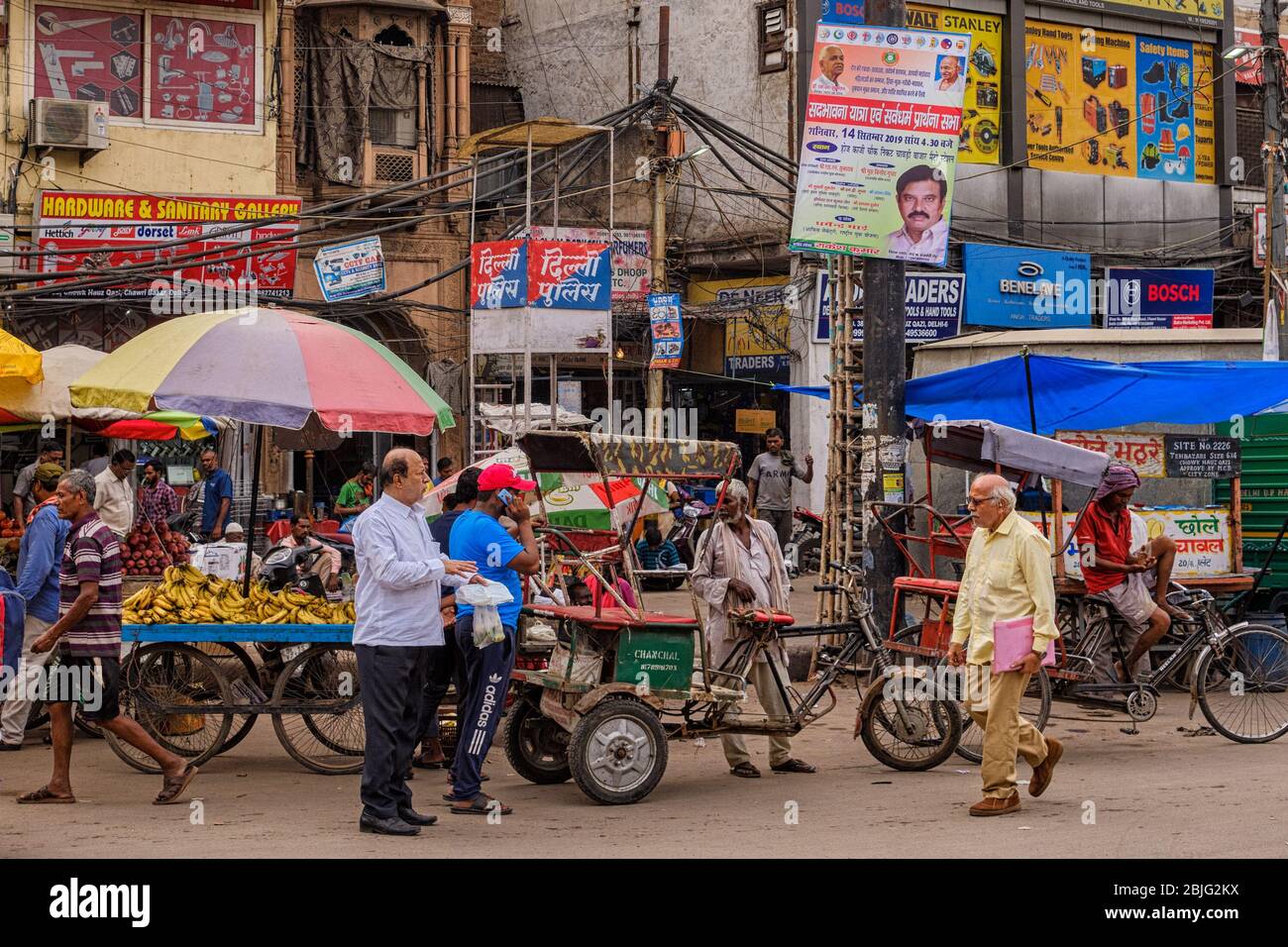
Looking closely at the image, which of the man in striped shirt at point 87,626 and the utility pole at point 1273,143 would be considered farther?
the utility pole at point 1273,143

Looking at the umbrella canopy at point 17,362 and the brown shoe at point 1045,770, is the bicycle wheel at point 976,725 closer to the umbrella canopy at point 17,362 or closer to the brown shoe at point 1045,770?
the brown shoe at point 1045,770

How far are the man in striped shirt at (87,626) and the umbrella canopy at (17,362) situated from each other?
5.61 metres

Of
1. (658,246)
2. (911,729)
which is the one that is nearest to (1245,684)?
(911,729)

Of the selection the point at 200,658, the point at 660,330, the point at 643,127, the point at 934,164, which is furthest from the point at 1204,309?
the point at 200,658

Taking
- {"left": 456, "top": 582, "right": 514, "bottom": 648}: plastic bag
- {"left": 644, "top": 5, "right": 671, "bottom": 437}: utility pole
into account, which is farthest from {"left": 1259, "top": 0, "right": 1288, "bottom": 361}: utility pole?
{"left": 456, "top": 582, "right": 514, "bottom": 648}: plastic bag

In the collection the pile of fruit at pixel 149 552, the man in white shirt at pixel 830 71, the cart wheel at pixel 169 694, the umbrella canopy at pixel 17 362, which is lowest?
the cart wheel at pixel 169 694

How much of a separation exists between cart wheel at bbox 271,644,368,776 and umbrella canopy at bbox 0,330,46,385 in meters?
5.31

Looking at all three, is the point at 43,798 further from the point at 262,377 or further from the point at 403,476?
the point at 403,476

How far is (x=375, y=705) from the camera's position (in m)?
7.34

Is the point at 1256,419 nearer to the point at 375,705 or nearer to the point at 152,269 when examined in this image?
the point at 375,705

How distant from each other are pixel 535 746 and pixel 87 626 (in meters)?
2.56

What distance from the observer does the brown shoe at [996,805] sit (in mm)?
7930

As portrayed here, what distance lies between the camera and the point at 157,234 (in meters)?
22.5

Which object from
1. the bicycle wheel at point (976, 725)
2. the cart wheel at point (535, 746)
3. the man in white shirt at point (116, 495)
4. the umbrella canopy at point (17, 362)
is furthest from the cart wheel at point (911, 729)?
the man in white shirt at point (116, 495)
